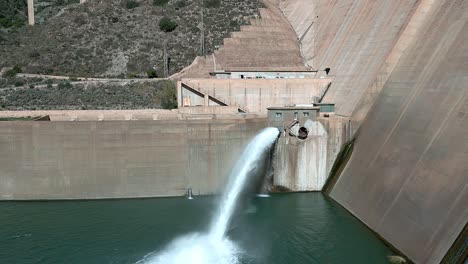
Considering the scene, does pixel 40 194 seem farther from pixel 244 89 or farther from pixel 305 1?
pixel 305 1

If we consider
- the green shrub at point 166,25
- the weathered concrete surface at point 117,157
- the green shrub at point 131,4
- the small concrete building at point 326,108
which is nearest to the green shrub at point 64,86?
the weathered concrete surface at point 117,157

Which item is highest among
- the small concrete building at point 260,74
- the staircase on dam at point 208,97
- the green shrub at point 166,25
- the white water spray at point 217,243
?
the green shrub at point 166,25

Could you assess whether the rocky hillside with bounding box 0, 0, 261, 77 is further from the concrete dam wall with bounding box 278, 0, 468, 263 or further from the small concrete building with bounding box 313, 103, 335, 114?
the concrete dam wall with bounding box 278, 0, 468, 263

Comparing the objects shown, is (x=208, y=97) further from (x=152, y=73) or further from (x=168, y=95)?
(x=152, y=73)

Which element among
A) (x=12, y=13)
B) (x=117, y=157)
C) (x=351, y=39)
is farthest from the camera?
(x=12, y=13)

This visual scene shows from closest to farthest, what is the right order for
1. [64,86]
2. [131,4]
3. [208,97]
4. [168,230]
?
[168,230]
[208,97]
[64,86]
[131,4]

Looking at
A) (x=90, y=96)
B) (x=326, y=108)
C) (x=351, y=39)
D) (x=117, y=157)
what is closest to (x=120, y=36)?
(x=90, y=96)

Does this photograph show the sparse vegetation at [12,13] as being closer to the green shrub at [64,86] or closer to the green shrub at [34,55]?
the green shrub at [34,55]
